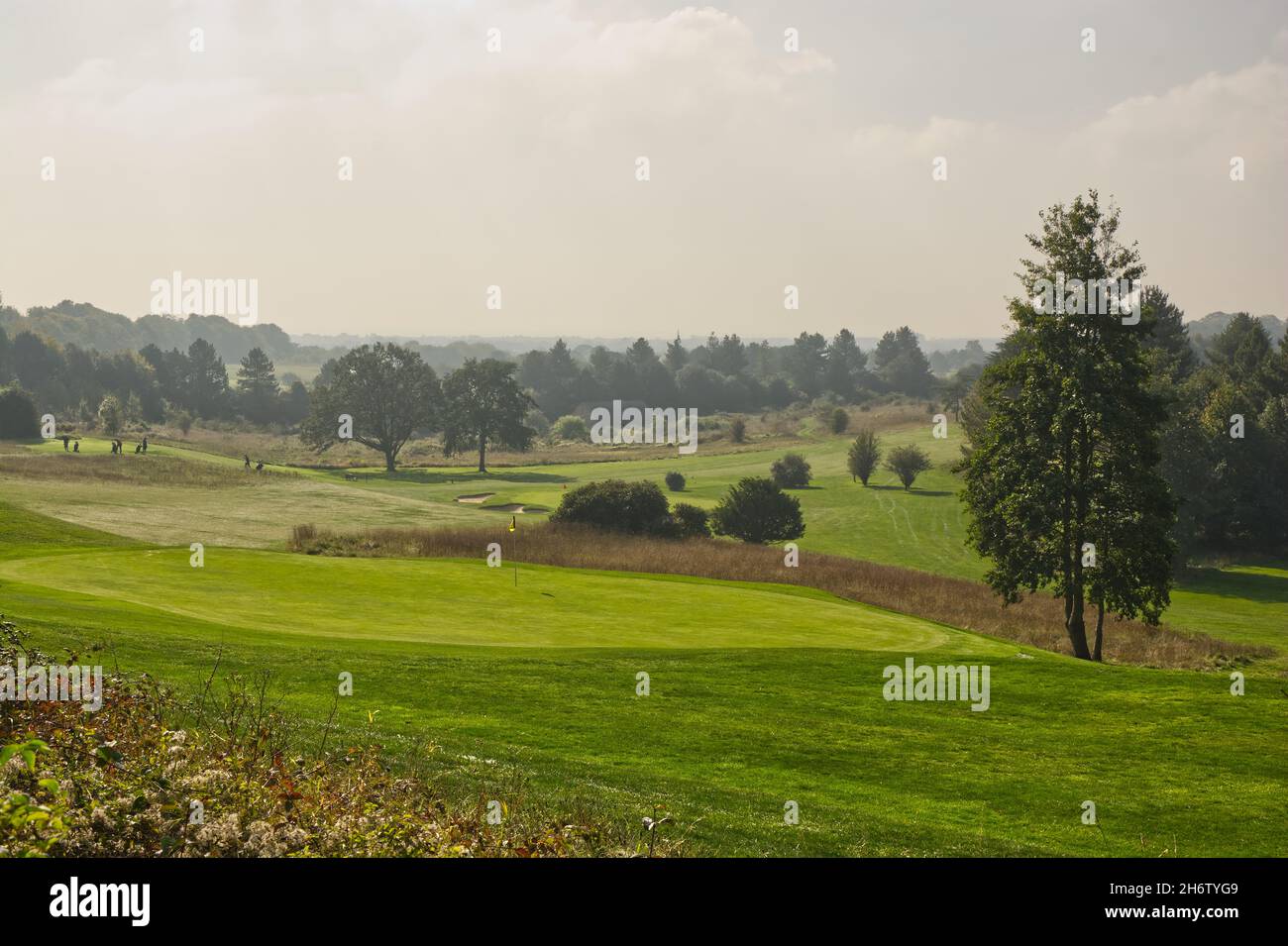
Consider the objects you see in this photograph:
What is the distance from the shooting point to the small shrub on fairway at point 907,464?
104m

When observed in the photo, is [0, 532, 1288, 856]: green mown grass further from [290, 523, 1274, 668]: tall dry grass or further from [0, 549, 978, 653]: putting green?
[290, 523, 1274, 668]: tall dry grass

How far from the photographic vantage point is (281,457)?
120562mm

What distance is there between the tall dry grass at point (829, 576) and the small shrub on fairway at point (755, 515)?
43.6 feet

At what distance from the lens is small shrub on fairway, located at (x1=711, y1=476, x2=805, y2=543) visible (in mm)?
71938

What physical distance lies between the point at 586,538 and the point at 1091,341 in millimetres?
27507

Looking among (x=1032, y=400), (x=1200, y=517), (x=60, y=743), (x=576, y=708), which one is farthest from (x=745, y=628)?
(x=1200, y=517)

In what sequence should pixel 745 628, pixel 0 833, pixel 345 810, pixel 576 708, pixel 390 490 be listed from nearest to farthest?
pixel 0 833, pixel 345 810, pixel 576 708, pixel 745 628, pixel 390 490

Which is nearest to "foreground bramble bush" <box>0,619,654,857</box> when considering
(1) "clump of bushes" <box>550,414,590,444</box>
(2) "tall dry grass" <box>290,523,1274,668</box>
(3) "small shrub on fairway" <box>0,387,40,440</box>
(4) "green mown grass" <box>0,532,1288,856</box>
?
(4) "green mown grass" <box>0,532,1288,856</box>

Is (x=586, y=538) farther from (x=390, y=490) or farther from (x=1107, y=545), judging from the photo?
(x=390, y=490)

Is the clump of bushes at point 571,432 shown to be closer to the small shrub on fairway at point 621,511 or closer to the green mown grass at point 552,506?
the green mown grass at point 552,506

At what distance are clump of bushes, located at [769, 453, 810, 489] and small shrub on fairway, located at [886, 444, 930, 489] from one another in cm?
849

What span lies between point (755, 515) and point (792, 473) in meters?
35.5

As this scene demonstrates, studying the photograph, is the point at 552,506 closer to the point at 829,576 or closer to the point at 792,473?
the point at 792,473

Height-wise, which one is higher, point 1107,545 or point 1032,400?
point 1032,400
